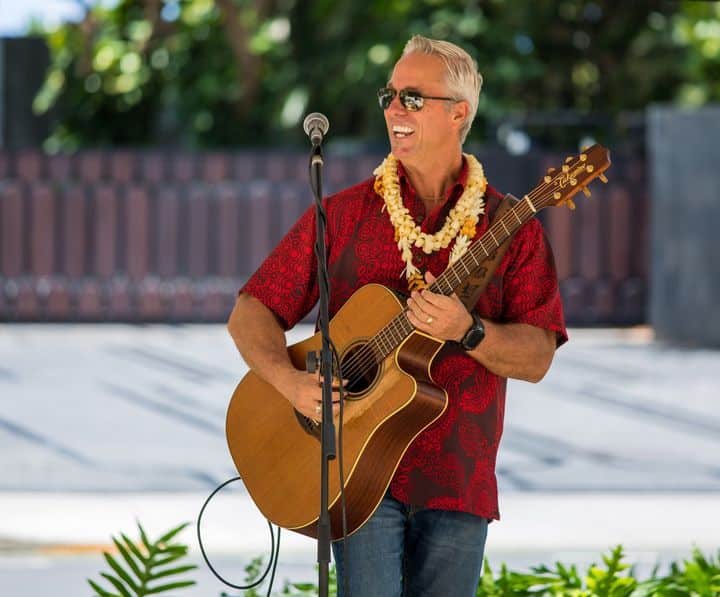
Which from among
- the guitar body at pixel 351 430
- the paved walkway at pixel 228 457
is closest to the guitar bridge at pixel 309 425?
the guitar body at pixel 351 430

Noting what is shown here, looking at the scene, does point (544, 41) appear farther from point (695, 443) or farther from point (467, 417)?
point (467, 417)

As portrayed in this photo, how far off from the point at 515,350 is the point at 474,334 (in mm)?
121

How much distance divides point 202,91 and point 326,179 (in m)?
4.92

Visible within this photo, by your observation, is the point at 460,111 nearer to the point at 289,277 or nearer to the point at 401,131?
the point at 401,131

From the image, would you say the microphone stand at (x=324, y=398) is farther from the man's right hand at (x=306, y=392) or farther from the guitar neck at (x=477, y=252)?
the guitar neck at (x=477, y=252)

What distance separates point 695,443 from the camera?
1048 centimetres

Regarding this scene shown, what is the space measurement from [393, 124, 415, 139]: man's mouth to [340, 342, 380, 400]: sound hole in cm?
46

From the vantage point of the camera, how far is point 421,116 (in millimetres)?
3666

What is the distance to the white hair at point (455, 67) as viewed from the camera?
3.68m

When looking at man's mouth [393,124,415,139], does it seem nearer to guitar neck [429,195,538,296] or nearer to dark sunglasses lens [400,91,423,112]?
dark sunglasses lens [400,91,423,112]

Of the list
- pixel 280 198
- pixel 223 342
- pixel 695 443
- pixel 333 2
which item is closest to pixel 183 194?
pixel 280 198

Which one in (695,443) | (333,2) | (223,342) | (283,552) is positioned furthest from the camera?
(333,2)

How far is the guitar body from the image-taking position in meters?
3.63

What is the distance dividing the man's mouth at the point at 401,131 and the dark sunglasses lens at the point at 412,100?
5cm
